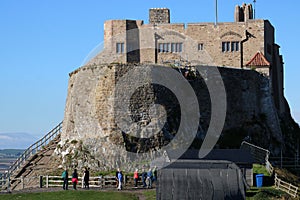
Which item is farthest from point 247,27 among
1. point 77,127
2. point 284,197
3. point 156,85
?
point 284,197

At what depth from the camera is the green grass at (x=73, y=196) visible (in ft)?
153

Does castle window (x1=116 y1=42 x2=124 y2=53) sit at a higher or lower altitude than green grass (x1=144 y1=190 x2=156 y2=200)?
higher

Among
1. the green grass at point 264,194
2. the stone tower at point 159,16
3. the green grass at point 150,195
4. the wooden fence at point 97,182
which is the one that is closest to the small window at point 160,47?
the stone tower at point 159,16

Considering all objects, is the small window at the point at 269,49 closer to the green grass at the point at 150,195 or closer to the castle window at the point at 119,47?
the castle window at the point at 119,47

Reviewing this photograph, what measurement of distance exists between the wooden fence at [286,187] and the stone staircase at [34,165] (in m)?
17.1

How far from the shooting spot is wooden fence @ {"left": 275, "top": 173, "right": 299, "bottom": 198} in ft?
173

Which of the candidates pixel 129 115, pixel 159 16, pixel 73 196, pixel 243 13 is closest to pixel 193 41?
pixel 159 16

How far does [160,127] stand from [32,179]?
10.6 metres

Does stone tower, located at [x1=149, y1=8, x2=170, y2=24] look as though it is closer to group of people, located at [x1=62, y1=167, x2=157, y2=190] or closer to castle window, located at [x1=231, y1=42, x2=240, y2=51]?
castle window, located at [x1=231, y1=42, x2=240, y2=51]

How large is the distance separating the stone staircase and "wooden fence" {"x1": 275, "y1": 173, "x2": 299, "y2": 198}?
56.0 feet

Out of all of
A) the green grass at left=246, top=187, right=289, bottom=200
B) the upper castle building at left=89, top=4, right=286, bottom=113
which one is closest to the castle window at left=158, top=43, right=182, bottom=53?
the upper castle building at left=89, top=4, right=286, bottom=113

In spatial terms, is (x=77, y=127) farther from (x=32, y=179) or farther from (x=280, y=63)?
(x=280, y=63)

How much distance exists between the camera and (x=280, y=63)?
3113 inches

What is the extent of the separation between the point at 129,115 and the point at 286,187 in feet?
43.2
